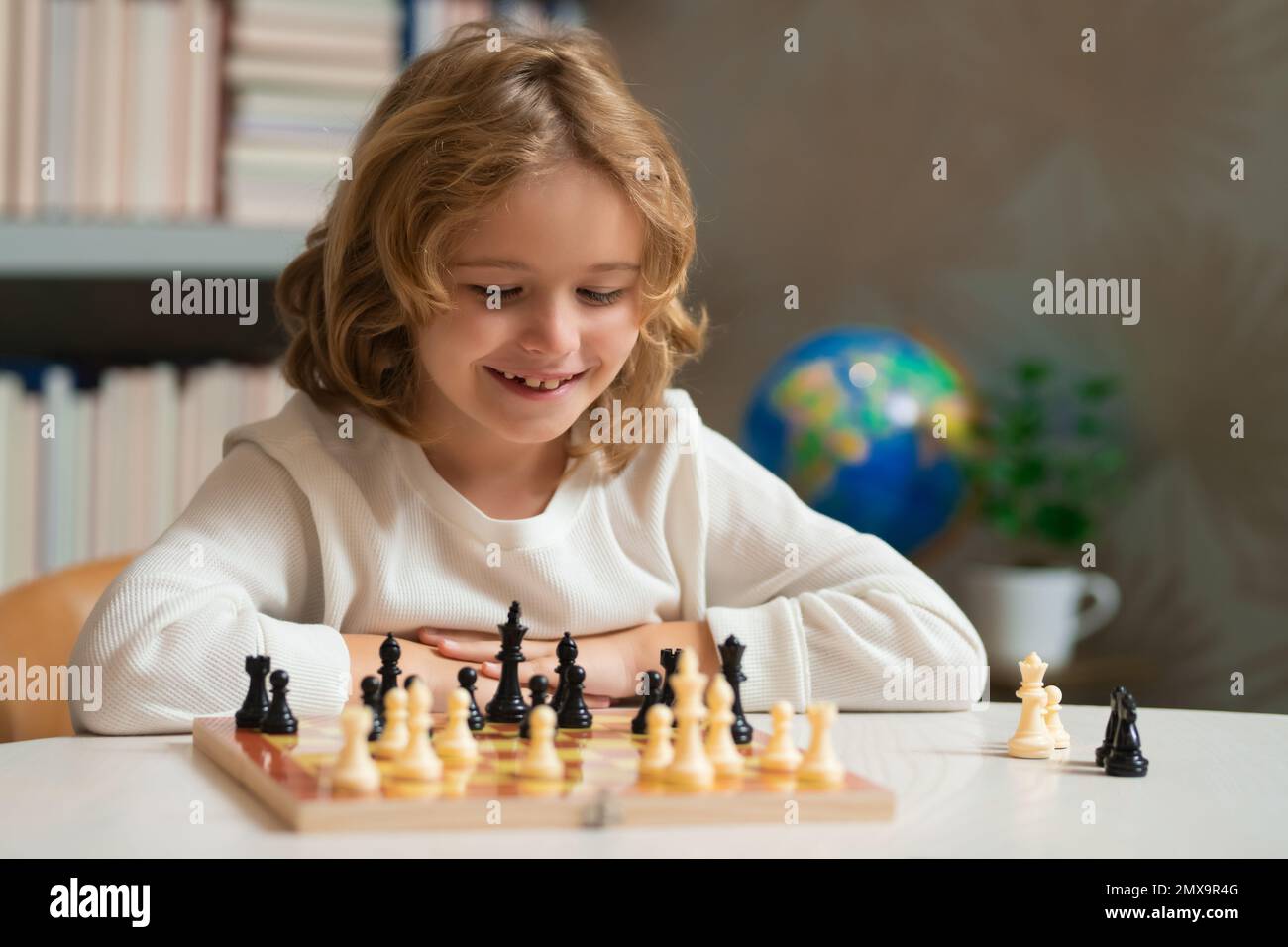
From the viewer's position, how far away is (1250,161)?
271cm

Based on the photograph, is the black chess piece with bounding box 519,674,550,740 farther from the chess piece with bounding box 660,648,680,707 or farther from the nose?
the nose

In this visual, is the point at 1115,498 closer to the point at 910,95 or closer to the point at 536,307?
the point at 910,95

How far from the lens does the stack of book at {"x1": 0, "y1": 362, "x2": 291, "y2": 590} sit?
2.12 meters

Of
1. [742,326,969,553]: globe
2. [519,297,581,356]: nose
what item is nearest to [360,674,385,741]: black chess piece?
[519,297,581,356]: nose

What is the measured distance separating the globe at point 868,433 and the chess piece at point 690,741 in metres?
1.53

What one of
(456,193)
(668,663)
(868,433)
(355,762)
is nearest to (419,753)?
(355,762)

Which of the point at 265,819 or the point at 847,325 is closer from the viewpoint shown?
the point at 265,819

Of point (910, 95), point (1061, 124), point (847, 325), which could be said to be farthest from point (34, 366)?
point (1061, 124)

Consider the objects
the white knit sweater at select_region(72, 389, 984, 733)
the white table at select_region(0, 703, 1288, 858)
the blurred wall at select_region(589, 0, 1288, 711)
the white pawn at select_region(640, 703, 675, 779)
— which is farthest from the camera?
the blurred wall at select_region(589, 0, 1288, 711)

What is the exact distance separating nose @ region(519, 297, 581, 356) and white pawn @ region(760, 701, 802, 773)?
441 millimetres

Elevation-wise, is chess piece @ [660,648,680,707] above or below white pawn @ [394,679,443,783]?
above

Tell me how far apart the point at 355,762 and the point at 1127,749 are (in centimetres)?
51

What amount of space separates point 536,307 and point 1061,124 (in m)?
1.79

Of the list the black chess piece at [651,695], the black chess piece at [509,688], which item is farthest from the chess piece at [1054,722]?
the black chess piece at [509,688]
